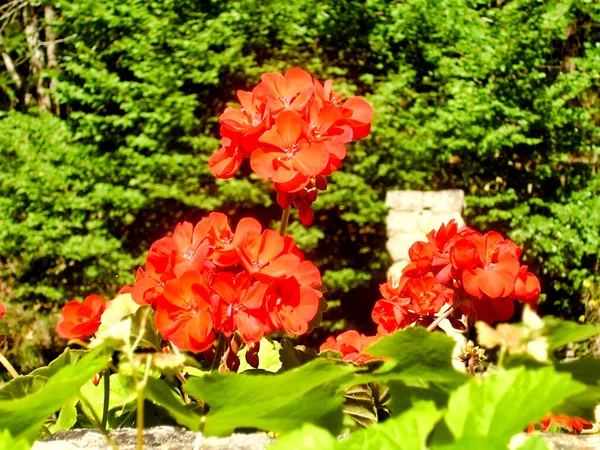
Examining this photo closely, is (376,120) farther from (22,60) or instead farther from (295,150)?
(295,150)

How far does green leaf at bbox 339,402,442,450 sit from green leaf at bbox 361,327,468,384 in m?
0.14

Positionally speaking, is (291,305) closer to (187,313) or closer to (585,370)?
(187,313)

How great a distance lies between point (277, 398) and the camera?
54 centimetres

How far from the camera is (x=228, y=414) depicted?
56 cm

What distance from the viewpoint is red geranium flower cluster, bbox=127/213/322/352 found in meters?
0.95

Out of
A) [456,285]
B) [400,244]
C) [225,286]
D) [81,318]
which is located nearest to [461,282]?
[456,285]

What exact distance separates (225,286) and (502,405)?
23.0 inches

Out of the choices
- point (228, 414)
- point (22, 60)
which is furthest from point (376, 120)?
point (228, 414)

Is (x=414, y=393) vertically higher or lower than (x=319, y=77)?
higher

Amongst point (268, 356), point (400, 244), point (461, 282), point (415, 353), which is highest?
point (415, 353)

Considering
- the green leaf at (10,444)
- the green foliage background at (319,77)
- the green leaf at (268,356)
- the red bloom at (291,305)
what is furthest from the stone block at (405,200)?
the green leaf at (10,444)

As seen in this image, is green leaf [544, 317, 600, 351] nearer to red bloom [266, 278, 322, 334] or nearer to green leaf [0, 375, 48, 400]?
red bloom [266, 278, 322, 334]

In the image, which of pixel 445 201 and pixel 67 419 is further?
pixel 445 201

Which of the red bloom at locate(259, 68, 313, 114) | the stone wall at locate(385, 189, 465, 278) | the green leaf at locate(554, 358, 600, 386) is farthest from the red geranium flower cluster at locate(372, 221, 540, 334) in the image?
the stone wall at locate(385, 189, 465, 278)
